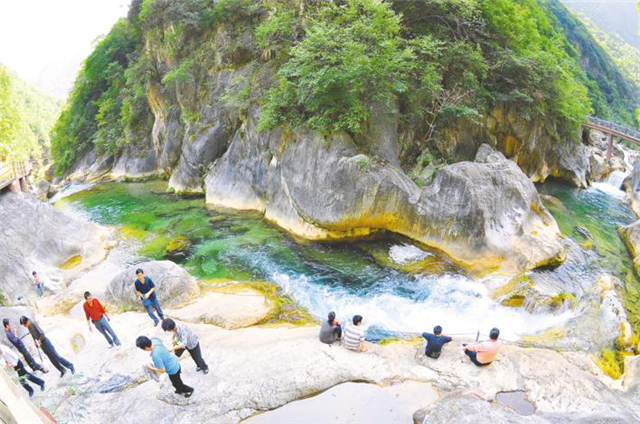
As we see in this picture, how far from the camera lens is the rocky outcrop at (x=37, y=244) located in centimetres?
1414

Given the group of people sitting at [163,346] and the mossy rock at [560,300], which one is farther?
the mossy rock at [560,300]

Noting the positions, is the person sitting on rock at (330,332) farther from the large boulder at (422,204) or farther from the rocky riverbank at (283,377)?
the large boulder at (422,204)

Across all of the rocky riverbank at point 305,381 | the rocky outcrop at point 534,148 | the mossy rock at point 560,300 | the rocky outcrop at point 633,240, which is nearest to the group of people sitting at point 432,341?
the rocky riverbank at point 305,381

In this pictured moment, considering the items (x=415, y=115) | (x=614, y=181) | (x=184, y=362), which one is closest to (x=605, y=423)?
(x=184, y=362)

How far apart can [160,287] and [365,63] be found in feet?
37.6

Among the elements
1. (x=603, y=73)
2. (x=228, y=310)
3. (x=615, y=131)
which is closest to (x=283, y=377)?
(x=228, y=310)

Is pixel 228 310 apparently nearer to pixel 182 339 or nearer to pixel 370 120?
pixel 182 339

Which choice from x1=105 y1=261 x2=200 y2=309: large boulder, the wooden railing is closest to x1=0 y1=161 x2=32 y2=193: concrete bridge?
the wooden railing

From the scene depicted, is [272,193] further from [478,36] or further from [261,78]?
[478,36]

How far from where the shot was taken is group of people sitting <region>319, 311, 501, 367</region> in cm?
870

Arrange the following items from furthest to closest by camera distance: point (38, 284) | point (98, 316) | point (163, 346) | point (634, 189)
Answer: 1. point (634, 189)
2. point (38, 284)
3. point (98, 316)
4. point (163, 346)

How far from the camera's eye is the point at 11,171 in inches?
671

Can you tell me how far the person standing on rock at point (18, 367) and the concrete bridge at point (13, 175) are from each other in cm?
1117

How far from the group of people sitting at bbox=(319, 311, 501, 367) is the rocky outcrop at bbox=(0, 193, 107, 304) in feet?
35.6
